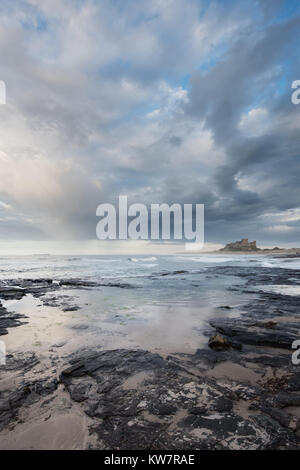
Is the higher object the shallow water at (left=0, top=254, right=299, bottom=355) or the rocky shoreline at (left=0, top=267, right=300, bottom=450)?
the rocky shoreline at (left=0, top=267, right=300, bottom=450)

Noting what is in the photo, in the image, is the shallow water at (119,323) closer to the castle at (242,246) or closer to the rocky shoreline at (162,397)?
the rocky shoreline at (162,397)

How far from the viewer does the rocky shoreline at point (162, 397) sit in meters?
2.54

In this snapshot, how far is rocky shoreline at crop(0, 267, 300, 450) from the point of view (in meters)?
2.54

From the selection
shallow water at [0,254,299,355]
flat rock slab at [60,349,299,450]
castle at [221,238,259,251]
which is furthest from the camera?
castle at [221,238,259,251]

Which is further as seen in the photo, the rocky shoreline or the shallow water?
the shallow water

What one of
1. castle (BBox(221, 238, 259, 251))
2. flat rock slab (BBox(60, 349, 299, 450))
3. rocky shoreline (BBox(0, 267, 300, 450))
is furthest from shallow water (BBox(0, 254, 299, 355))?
castle (BBox(221, 238, 259, 251))

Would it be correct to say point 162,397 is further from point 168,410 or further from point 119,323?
point 119,323

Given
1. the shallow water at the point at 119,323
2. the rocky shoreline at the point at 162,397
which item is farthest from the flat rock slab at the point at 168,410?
the shallow water at the point at 119,323

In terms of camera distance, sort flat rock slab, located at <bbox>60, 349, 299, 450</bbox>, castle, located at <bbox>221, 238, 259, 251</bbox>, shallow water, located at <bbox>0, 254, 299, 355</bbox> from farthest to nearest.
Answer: castle, located at <bbox>221, 238, 259, 251</bbox>
shallow water, located at <bbox>0, 254, 299, 355</bbox>
flat rock slab, located at <bbox>60, 349, 299, 450</bbox>

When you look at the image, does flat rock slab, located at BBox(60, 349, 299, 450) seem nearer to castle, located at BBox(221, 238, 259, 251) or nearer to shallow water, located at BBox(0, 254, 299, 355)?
shallow water, located at BBox(0, 254, 299, 355)

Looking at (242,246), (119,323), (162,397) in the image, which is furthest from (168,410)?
(242,246)

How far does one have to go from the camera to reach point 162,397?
10.8ft

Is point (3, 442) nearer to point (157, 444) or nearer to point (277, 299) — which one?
point (157, 444)
